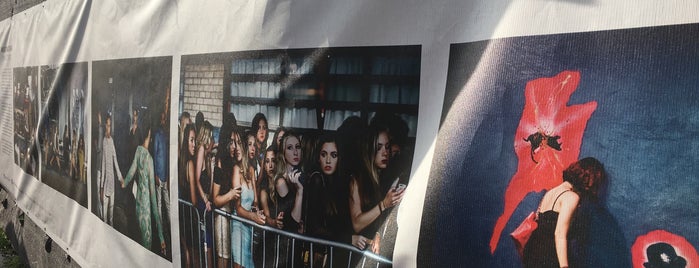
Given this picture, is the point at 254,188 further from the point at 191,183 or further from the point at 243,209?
the point at 191,183

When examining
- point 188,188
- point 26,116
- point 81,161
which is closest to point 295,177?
point 188,188

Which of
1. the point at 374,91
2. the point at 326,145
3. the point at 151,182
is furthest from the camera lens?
the point at 151,182

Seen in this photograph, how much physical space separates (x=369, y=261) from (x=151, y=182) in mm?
866

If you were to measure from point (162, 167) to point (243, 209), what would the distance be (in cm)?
43

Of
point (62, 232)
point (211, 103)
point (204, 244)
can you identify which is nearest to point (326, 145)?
point (211, 103)

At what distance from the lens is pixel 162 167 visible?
1584 millimetres

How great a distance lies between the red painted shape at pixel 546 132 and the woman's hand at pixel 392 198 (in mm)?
184

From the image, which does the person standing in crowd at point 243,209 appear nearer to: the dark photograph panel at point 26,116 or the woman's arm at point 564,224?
the woman's arm at point 564,224

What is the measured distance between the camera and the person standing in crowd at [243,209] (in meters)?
1.21

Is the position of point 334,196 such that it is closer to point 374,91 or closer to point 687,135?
point 374,91

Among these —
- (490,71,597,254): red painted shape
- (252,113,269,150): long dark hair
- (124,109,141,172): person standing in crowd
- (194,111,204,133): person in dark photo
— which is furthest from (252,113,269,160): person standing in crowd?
(124,109,141,172): person standing in crowd

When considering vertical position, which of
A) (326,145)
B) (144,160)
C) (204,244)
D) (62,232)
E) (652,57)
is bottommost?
(62,232)

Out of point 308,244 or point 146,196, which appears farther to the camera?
point 146,196

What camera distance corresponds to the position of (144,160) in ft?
5.55
